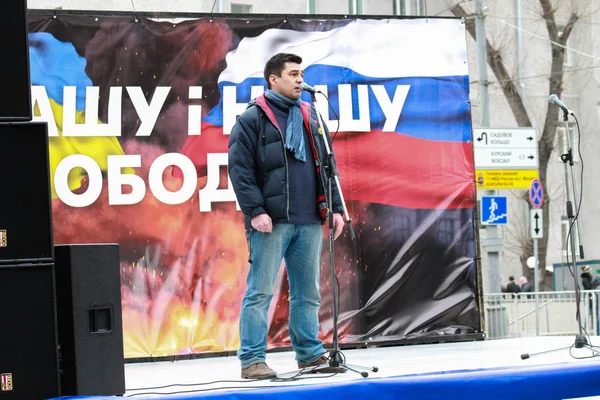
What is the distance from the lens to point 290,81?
20.4ft

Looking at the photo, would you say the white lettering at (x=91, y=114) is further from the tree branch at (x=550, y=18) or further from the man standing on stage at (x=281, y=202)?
the tree branch at (x=550, y=18)

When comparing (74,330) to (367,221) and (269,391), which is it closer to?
(269,391)

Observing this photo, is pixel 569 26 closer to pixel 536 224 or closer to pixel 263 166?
pixel 536 224

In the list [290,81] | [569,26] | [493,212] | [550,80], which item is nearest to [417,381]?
[290,81]

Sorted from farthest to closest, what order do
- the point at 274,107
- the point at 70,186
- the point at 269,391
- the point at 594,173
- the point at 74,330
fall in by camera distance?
the point at 594,173 → the point at 70,186 → the point at 274,107 → the point at 74,330 → the point at 269,391

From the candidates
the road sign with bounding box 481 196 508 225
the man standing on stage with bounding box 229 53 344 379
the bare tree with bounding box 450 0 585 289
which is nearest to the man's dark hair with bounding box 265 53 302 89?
the man standing on stage with bounding box 229 53 344 379

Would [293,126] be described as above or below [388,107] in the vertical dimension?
below

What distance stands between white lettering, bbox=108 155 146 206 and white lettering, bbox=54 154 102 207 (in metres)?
0.09

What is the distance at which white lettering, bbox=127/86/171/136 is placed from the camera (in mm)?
8141

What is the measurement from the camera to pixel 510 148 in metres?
13.5

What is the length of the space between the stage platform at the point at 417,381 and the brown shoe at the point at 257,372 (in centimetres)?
8

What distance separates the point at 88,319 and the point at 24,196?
2.43 ft

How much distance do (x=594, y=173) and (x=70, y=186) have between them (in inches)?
1050

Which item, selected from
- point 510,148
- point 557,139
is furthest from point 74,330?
point 557,139
